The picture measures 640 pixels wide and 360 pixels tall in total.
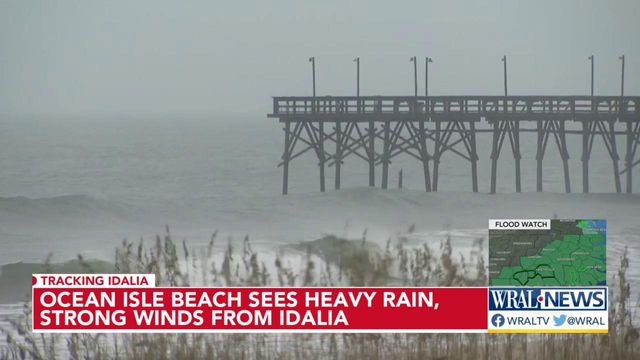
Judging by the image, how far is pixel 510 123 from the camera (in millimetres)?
41719

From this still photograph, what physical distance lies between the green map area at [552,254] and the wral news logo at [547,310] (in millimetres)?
317

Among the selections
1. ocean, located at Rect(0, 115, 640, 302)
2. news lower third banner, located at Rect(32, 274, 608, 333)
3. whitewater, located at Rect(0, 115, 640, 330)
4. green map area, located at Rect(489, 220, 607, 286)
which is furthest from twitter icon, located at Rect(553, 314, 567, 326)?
whitewater, located at Rect(0, 115, 640, 330)

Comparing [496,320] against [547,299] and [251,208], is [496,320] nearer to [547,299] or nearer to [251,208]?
[547,299]

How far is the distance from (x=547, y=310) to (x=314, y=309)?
1881 millimetres

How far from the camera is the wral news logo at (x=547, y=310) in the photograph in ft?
32.1

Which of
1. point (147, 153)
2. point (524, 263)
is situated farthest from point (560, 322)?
point (147, 153)

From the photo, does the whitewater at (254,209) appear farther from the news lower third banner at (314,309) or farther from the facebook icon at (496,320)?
A: the facebook icon at (496,320)

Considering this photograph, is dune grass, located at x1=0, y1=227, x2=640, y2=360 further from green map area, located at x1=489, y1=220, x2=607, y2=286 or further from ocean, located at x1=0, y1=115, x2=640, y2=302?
ocean, located at x1=0, y1=115, x2=640, y2=302

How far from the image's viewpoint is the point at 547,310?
9.91 metres

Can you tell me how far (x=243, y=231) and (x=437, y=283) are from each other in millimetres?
32522

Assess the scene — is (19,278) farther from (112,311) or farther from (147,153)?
(147,153)

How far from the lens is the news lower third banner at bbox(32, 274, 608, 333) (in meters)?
9.55

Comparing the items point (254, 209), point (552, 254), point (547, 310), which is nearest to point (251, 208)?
point (254, 209)

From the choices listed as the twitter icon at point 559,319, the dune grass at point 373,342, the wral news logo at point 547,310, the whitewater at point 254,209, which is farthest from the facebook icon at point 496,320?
the whitewater at point 254,209
